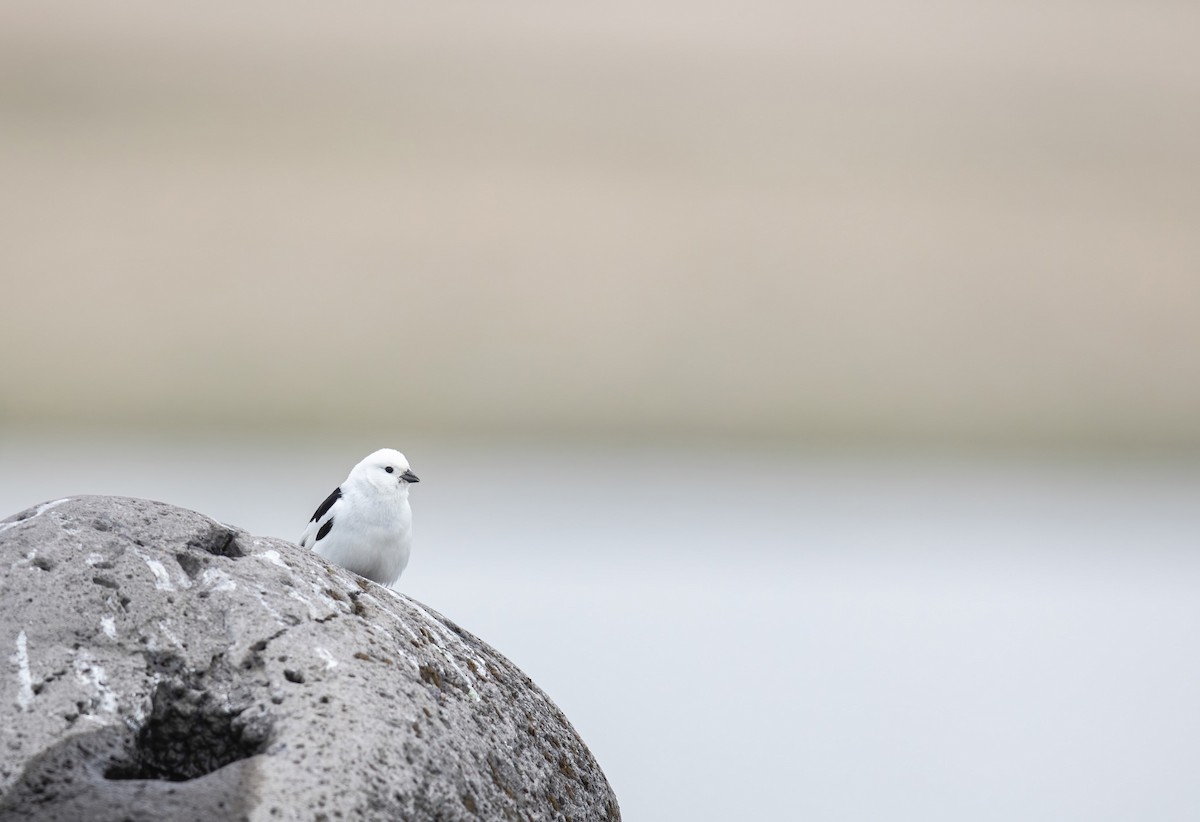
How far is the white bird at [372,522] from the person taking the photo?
16.2 ft

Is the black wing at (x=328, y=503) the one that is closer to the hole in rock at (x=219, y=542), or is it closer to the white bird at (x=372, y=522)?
the white bird at (x=372, y=522)

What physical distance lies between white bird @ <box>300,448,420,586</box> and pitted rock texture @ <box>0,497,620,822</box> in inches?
37.0

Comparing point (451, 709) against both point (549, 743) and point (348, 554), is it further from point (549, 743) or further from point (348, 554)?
point (348, 554)

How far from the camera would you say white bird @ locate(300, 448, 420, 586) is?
494cm

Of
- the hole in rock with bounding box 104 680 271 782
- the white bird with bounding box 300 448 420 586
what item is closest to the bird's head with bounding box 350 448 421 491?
the white bird with bounding box 300 448 420 586

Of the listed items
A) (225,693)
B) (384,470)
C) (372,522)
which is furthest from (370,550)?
(225,693)

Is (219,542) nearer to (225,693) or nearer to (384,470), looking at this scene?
(225,693)

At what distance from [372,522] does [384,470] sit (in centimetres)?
24

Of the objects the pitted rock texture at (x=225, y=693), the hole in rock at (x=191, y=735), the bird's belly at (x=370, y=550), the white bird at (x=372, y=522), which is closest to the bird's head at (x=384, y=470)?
the white bird at (x=372, y=522)

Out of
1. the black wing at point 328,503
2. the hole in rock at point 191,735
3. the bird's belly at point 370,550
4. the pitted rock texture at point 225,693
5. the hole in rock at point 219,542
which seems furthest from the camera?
the black wing at point 328,503

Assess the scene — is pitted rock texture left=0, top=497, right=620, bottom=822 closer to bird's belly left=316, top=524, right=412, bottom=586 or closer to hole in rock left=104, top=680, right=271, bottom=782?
hole in rock left=104, top=680, right=271, bottom=782

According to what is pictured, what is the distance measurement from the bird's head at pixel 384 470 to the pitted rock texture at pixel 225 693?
1.04 meters

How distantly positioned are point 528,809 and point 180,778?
39.6 inches

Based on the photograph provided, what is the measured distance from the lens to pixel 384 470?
16.6 ft
